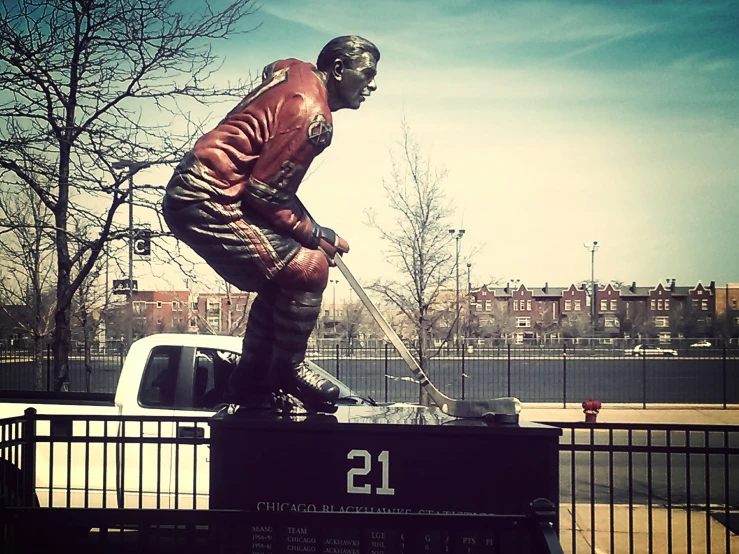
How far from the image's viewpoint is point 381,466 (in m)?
3.46

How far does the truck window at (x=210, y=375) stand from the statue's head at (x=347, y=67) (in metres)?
3.40

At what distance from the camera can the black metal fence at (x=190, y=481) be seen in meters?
4.18

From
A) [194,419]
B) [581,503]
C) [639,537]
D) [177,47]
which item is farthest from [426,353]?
[194,419]

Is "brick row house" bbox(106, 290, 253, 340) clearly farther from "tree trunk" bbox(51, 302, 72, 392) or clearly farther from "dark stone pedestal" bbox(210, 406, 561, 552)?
"dark stone pedestal" bbox(210, 406, 561, 552)

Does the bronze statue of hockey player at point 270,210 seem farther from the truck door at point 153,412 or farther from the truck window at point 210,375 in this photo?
the truck door at point 153,412

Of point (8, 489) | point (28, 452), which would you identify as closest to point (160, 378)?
point (8, 489)

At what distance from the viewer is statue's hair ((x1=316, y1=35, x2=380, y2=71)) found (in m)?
4.02

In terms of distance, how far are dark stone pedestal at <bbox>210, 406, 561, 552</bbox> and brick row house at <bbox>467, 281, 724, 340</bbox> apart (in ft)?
95.6

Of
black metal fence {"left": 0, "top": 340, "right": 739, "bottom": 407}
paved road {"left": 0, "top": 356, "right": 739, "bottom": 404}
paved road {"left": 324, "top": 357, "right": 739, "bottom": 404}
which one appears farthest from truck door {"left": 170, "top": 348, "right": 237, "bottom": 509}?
paved road {"left": 324, "top": 357, "right": 739, "bottom": 404}

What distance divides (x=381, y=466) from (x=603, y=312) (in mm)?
45351

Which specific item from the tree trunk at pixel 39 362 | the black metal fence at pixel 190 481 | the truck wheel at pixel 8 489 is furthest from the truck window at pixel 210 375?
the tree trunk at pixel 39 362

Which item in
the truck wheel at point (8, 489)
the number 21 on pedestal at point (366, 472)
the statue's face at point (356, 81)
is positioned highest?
the statue's face at point (356, 81)

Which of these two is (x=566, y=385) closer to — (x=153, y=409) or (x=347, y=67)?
(x=153, y=409)

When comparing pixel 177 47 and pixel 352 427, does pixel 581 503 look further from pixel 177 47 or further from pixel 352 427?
pixel 177 47
